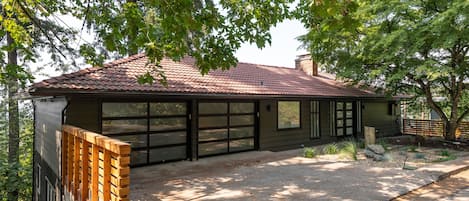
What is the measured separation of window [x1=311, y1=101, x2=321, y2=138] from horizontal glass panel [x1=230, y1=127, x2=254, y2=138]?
329cm

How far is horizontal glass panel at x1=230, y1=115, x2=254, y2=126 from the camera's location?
998 cm

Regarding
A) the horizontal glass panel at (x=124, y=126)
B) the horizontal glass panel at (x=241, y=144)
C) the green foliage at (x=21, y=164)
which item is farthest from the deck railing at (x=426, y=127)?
the green foliage at (x=21, y=164)

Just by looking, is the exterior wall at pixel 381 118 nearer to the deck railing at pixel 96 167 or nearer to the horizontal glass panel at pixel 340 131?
the horizontal glass panel at pixel 340 131

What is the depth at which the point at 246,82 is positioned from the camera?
35.3 ft

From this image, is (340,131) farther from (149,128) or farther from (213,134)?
(149,128)

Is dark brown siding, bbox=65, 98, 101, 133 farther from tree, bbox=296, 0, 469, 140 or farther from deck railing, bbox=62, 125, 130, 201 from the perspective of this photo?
tree, bbox=296, 0, 469, 140

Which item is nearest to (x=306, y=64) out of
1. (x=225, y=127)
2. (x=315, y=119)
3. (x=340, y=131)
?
(x=340, y=131)

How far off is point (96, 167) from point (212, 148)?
567 cm

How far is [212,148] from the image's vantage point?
9.39 metres

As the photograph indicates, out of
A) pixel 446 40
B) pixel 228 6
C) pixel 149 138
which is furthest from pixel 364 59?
pixel 149 138

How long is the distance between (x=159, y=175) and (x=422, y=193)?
553cm

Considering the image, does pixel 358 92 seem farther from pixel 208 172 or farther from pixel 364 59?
pixel 208 172

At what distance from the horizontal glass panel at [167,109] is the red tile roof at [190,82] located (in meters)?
0.64

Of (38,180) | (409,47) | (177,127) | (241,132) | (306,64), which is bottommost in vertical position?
(38,180)
